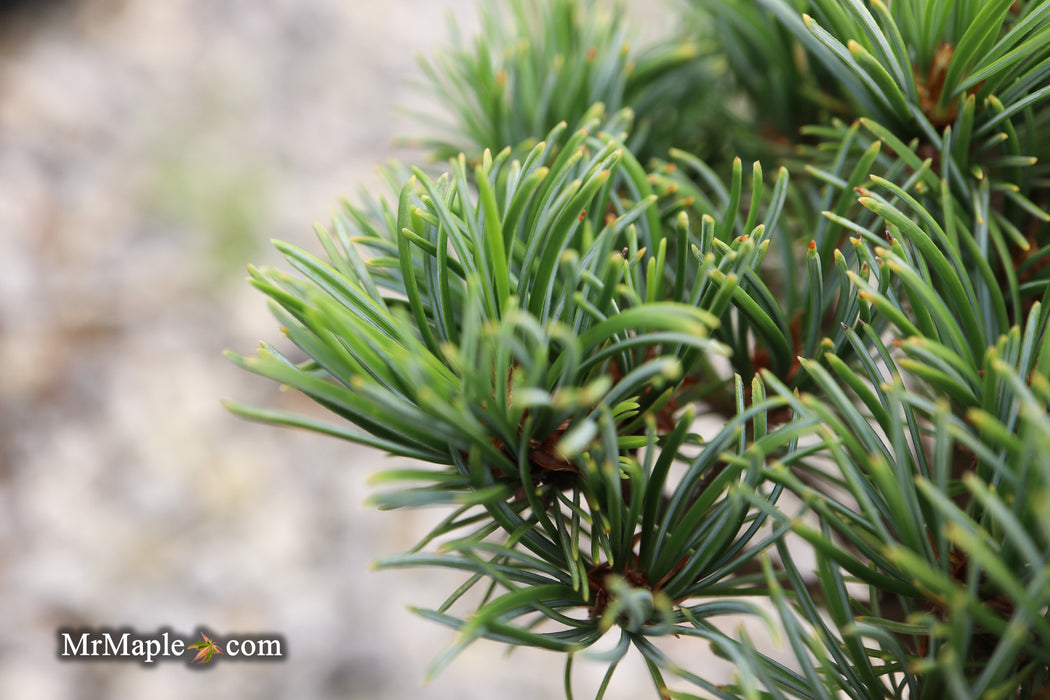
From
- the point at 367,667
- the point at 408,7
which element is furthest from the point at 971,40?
the point at 408,7

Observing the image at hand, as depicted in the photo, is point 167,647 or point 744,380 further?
point 167,647

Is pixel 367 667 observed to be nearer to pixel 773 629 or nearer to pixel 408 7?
pixel 773 629

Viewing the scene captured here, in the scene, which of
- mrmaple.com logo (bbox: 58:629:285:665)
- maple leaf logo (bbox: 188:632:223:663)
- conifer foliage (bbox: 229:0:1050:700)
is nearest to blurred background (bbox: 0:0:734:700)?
mrmaple.com logo (bbox: 58:629:285:665)

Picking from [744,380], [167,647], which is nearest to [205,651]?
[167,647]

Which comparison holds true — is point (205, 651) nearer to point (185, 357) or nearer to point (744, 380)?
point (744, 380)

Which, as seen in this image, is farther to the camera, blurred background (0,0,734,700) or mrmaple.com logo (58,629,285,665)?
blurred background (0,0,734,700)

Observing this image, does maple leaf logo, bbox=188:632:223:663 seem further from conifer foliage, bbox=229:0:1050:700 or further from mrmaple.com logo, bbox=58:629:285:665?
conifer foliage, bbox=229:0:1050:700
